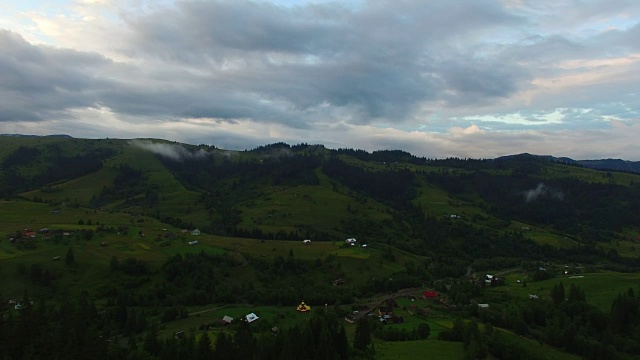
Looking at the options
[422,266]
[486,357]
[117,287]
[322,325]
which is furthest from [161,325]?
[422,266]

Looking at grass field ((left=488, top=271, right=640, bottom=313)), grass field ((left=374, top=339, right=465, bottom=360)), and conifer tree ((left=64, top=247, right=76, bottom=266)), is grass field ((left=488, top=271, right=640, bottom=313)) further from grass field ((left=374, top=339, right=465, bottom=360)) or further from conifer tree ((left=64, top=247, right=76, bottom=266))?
conifer tree ((left=64, top=247, right=76, bottom=266))

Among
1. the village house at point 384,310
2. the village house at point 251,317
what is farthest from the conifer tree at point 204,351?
the village house at point 384,310

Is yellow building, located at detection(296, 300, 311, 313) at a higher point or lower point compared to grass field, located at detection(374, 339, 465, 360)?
lower

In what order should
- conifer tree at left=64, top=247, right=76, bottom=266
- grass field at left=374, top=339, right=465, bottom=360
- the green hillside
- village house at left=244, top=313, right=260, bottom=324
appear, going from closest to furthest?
1. grass field at left=374, top=339, right=465, bottom=360
2. the green hillside
3. village house at left=244, top=313, right=260, bottom=324
4. conifer tree at left=64, top=247, right=76, bottom=266

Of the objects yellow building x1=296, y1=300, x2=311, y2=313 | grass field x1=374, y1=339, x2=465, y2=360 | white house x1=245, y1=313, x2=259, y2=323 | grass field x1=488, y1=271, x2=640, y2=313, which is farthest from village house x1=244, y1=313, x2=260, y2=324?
grass field x1=488, y1=271, x2=640, y2=313

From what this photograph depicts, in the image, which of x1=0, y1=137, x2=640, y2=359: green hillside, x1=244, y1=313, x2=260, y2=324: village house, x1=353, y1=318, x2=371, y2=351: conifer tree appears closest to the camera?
x1=353, y1=318, x2=371, y2=351: conifer tree

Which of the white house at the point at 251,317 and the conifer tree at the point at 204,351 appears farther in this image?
the white house at the point at 251,317

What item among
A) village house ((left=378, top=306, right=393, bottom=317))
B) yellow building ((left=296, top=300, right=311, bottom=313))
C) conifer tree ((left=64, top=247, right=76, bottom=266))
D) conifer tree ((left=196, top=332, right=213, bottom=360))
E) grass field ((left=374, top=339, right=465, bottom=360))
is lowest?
yellow building ((left=296, top=300, right=311, bottom=313))

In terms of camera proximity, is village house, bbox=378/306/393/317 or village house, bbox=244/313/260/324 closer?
village house, bbox=244/313/260/324

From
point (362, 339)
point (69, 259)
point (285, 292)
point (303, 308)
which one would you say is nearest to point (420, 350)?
point (362, 339)

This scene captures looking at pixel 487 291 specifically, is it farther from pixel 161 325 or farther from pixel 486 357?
pixel 161 325

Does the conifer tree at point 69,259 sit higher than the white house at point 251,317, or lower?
higher

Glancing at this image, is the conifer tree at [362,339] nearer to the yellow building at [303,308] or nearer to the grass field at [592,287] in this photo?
the yellow building at [303,308]
